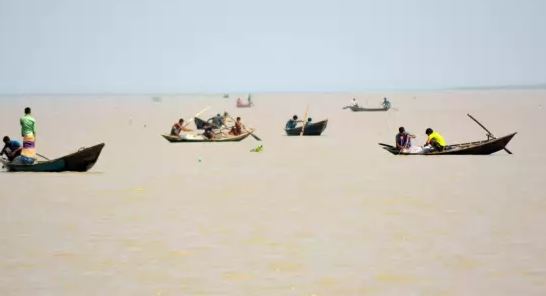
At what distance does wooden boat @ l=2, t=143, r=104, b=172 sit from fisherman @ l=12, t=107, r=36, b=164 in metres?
0.12

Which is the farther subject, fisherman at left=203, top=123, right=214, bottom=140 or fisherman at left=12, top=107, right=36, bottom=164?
fisherman at left=203, top=123, right=214, bottom=140

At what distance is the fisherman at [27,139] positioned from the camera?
57.3 feet

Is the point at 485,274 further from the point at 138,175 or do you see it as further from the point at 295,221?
the point at 138,175

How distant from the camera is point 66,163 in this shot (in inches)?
725

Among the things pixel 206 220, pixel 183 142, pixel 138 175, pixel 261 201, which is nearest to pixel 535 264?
pixel 206 220

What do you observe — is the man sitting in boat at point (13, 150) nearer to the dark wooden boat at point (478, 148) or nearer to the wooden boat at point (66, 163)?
the wooden boat at point (66, 163)

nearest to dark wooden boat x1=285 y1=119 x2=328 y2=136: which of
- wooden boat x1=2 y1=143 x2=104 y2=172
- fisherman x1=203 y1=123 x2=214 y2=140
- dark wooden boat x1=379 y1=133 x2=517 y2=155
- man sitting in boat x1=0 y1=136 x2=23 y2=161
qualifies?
fisherman x1=203 y1=123 x2=214 y2=140

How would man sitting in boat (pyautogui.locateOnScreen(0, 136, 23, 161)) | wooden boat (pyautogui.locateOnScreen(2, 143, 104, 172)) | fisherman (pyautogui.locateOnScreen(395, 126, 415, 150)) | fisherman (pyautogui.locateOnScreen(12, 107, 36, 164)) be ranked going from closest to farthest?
fisherman (pyautogui.locateOnScreen(12, 107, 36, 164))
wooden boat (pyautogui.locateOnScreen(2, 143, 104, 172))
man sitting in boat (pyautogui.locateOnScreen(0, 136, 23, 161))
fisherman (pyautogui.locateOnScreen(395, 126, 415, 150))

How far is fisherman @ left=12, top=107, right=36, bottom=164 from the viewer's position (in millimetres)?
17469

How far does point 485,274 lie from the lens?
8383mm

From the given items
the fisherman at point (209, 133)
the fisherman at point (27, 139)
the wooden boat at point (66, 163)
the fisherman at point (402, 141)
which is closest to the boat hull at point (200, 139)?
the fisherman at point (209, 133)

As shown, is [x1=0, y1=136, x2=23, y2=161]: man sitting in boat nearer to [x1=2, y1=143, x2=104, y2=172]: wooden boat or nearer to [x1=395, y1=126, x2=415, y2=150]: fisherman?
[x1=2, y1=143, x2=104, y2=172]: wooden boat

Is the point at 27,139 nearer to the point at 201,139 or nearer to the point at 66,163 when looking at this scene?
the point at 66,163

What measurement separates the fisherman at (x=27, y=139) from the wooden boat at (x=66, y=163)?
0.12 m
